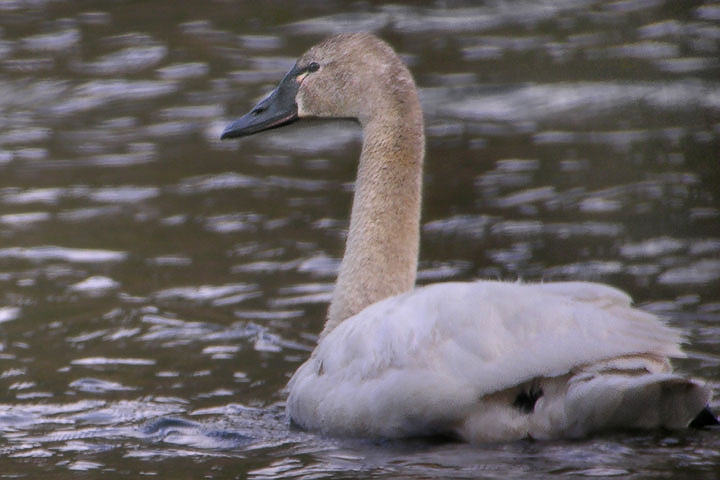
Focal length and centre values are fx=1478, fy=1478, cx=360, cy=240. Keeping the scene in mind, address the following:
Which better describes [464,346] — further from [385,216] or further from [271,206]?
[271,206]

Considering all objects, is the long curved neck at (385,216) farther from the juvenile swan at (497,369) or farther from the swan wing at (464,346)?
the swan wing at (464,346)

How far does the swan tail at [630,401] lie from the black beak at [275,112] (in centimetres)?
Result: 260

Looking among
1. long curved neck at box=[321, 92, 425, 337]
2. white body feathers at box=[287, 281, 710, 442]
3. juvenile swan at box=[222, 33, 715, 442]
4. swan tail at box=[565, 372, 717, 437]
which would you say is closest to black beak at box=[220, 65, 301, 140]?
long curved neck at box=[321, 92, 425, 337]

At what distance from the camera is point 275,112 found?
7.43 m

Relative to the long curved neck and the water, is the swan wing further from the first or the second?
the long curved neck

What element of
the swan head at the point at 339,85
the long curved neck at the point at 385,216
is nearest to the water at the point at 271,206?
the long curved neck at the point at 385,216

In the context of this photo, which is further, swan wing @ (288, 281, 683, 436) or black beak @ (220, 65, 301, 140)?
black beak @ (220, 65, 301, 140)

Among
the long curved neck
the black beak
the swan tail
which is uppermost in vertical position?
the black beak

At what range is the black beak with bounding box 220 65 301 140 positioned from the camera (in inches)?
289

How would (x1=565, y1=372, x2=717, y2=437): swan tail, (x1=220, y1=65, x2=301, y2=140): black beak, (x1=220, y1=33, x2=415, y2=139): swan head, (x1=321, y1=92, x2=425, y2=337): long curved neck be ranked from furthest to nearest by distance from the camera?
(x1=220, y1=65, x2=301, y2=140): black beak, (x1=220, y1=33, x2=415, y2=139): swan head, (x1=321, y1=92, x2=425, y2=337): long curved neck, (x1=565, y1=372, x2=717, y2=437): swan tail

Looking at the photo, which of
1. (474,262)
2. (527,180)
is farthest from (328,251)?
(527,180)

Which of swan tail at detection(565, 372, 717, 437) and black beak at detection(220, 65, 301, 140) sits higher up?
black beak at detection(220, 65, 301, 140)

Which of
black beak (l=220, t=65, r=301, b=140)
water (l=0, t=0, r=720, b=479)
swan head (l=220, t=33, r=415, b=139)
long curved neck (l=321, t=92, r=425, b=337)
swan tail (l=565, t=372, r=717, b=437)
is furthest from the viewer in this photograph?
black beak (l=220, t=65, r=301, b=140)

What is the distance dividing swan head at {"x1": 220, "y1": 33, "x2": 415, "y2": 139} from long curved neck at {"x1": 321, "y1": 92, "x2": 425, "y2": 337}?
0.07m
